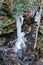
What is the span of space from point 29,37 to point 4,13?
836 mm

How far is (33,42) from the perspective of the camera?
5148mm

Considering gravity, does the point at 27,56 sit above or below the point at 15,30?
below

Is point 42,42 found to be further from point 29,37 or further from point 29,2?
point 29,2

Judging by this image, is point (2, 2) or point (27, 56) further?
point (2, 2)

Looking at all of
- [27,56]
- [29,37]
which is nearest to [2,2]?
[29,37]

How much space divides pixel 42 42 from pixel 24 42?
1.54ft

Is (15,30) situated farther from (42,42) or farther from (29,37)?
(42,42)

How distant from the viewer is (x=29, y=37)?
528 centimetres

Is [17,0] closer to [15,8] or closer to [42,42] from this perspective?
[15,8]

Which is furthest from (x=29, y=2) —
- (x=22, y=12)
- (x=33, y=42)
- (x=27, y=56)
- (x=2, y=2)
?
(x=27, y=56)

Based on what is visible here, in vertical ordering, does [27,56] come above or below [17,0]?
below

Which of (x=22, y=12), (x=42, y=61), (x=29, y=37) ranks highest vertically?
(x=22, y=12)

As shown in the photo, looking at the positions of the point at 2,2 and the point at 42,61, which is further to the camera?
the point at 2,2

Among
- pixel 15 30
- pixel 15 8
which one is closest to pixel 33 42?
Answer: pixel 15 30
